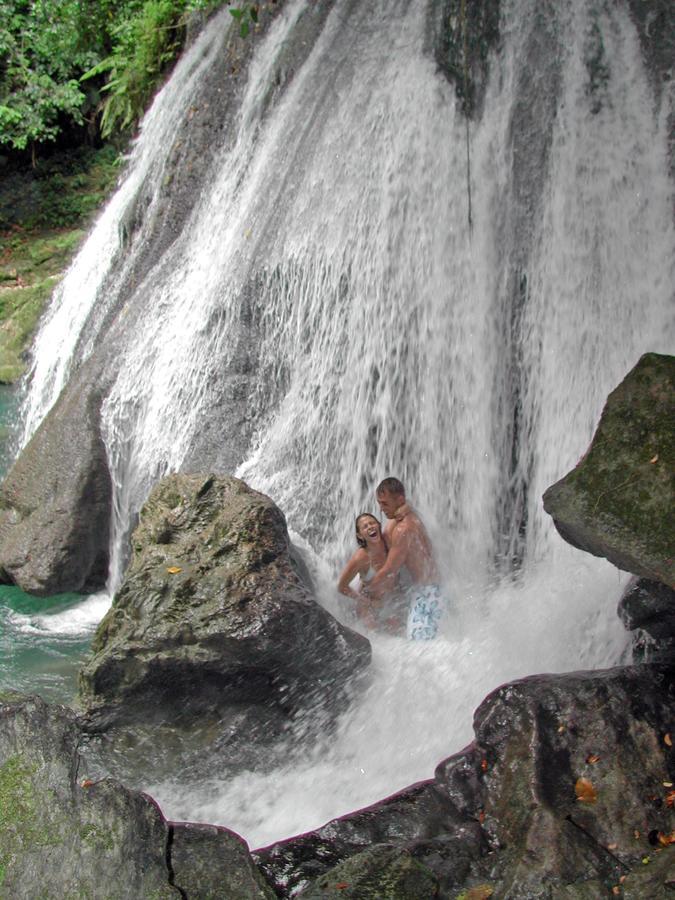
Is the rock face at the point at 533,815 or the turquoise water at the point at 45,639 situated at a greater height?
the rock face at the point at 533,815

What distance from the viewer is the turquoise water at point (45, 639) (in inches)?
272

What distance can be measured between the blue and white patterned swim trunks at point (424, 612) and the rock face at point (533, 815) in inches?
73.7

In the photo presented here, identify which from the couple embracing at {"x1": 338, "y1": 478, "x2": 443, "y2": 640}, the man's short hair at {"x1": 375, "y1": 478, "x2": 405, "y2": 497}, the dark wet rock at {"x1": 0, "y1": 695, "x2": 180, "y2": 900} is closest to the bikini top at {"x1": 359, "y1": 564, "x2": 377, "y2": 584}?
the couple embracing at {"x1": 338, "y1": 478, "x2": 443, "y2": 640}

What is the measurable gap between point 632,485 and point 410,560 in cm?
258

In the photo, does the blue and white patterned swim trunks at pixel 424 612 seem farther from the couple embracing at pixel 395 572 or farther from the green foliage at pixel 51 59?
the green foliage at pixel 51 59

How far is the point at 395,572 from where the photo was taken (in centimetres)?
672

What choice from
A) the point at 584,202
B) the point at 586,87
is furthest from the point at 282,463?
the point at 586,87

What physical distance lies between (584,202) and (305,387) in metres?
2.40

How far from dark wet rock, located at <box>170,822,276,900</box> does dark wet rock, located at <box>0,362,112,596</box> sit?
191 inches

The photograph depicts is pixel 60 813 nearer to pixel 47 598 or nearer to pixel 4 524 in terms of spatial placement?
pixel 47 598

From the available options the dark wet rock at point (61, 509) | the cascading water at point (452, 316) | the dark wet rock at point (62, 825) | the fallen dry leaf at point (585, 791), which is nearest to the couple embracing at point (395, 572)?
the cascading water at point (452, 316)

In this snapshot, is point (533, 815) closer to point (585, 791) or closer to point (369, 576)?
point (585, 791)

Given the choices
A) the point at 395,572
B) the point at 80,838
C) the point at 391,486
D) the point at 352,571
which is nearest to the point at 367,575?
the point at 352,571

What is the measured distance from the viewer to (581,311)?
7.18 meters
